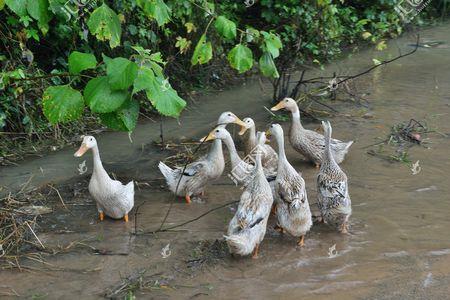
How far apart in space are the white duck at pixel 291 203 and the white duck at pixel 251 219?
16 centimetres

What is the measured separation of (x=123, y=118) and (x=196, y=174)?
8.30 ft

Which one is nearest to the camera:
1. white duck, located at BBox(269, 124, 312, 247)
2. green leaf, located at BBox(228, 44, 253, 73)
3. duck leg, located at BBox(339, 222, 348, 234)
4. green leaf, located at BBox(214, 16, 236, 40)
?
green leaf, located at BBox(214, 16, 236, 40)

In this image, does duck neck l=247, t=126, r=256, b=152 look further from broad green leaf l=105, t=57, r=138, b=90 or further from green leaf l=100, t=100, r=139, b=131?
broad green leaf l=105, t=57, r=138, b=90

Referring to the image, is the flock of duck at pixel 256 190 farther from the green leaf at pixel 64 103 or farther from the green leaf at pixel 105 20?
the green leaf at pixel 64 103

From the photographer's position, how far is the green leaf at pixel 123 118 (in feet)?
12.5

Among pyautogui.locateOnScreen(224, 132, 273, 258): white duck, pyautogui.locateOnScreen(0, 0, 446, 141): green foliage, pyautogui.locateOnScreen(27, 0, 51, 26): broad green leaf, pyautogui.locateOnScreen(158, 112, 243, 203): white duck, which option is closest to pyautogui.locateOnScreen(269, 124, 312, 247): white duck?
pyautogui.locateOnScreen(224, 132, 273, 258): white duck

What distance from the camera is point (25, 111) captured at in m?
7.89

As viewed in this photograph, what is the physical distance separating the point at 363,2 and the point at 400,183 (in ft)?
24.5

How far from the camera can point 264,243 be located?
5.57m

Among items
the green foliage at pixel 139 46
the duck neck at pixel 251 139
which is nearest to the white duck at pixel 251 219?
the green foliage at pixel 139 46

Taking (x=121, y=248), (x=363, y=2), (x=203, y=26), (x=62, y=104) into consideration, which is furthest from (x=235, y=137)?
(x=363, y=2)

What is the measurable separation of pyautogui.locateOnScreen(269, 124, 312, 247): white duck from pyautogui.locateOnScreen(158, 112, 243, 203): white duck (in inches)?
32.8

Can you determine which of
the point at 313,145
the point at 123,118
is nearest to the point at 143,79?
the point at 123,118

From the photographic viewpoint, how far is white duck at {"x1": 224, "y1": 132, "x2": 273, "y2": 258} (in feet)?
16.7
